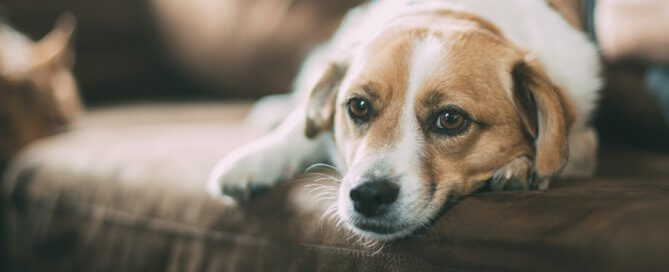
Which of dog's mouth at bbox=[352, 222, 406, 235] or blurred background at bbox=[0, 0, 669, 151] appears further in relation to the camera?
blurred background at bbox=[0, 0, 669, 151]

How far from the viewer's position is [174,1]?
2670 mm

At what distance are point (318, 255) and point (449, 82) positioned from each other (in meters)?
0.42

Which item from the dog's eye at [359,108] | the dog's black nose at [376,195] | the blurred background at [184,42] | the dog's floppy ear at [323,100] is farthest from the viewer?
the blurred background at [184,42]

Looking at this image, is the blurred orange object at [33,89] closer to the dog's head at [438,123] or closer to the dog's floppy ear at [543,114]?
the dog's head at [438,123]

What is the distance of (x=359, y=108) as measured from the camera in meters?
1.28

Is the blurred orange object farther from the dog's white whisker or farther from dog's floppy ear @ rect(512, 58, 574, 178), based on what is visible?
dog's floppy ear @ rect(512, 58, 574, 178)

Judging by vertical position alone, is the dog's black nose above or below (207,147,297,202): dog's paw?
below

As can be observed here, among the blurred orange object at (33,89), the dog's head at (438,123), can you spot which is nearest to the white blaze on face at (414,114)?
the dog's head at (438,123)

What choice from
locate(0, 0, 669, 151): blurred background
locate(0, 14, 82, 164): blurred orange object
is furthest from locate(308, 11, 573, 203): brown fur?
locate(0, 14, 82, 164): blurred orange object

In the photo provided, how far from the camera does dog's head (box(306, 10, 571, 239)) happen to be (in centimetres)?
111

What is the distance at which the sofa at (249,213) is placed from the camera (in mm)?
902

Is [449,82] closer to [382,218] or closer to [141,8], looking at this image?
[382,218]

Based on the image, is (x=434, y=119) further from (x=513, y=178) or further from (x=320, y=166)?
(x=320, y=166)

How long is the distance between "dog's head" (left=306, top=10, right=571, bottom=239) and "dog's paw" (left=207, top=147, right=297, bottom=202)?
→ 19cm
